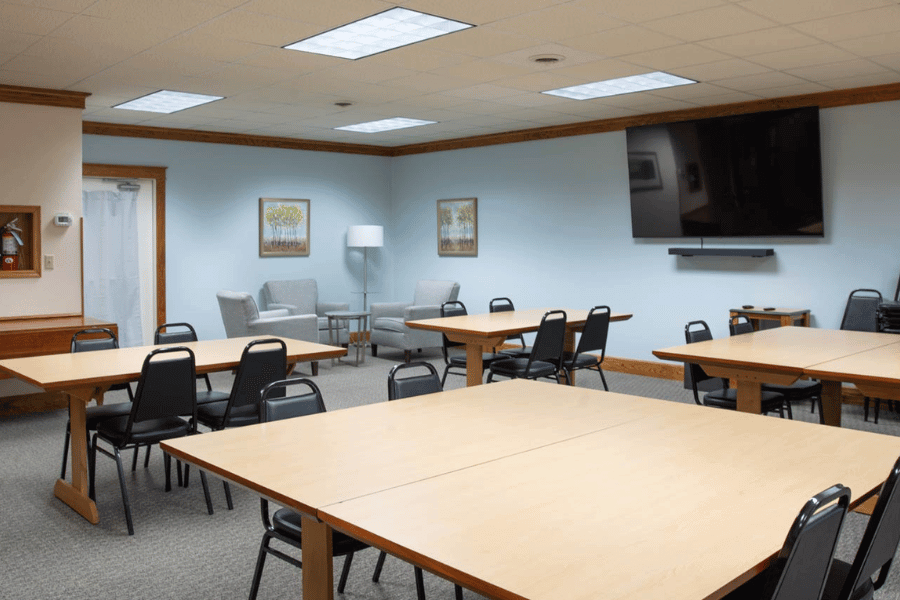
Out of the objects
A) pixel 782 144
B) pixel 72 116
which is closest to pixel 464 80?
pixel 782 144

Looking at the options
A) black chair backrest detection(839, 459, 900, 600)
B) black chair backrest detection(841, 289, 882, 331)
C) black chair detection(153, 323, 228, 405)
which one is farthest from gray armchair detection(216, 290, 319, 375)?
black chair backrest detection(839, 459, 900, 600)

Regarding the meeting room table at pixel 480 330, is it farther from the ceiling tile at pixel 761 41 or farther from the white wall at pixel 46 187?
the white wall at pixel 46 187

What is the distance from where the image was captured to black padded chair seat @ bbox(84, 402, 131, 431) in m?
4.19

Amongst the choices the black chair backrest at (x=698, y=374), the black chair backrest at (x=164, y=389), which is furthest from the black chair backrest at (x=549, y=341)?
the black chair backrest at (x=164, y=389)

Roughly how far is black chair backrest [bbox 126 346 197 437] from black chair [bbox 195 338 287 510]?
0.77 ft

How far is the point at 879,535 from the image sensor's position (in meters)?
2.02

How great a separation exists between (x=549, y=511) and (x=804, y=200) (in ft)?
A: 19.2

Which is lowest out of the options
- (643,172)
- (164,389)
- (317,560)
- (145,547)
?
(145,547)

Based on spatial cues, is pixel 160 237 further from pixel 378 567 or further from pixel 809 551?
pixel 809 551

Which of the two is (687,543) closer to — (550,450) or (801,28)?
(550,450)

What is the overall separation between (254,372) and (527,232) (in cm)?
555

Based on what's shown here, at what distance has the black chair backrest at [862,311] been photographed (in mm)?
6422

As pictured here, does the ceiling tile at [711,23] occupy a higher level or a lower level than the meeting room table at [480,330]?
higher

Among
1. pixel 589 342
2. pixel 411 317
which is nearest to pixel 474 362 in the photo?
pixel 589 342
